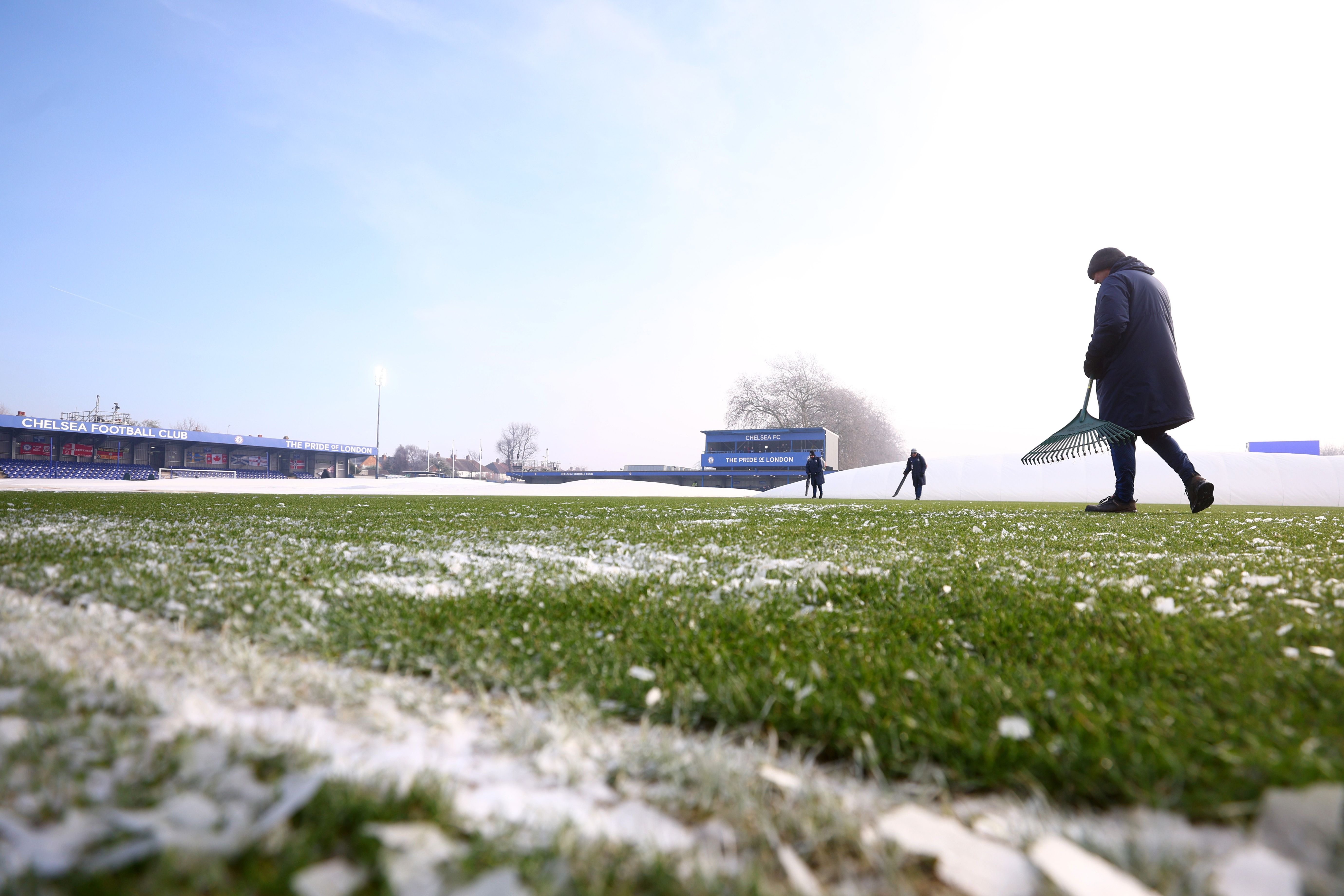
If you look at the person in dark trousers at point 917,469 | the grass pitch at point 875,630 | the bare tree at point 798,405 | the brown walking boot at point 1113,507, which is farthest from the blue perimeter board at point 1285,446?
the grass pitch at point 875,630

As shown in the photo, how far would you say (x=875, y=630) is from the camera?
1.93m

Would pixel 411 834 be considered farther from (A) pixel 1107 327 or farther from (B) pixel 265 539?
(A) pixel 1107 327

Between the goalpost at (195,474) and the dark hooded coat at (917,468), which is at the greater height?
the dark hooded coat at (917,468)

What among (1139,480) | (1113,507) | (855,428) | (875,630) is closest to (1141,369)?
(1113,507)

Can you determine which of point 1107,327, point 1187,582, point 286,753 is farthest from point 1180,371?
point 286,753

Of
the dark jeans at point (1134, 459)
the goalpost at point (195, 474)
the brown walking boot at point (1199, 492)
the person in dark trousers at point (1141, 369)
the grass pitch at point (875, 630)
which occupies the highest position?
the person in dark trousers at point (1141, 369)

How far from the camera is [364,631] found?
6.32 ft

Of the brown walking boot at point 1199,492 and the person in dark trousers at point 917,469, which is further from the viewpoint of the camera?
the person in dark trousers at point 917,469

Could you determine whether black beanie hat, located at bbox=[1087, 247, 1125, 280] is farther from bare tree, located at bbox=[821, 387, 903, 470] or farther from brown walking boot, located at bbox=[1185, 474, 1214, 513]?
bare tree, located at bbox=[821, 387, 903, 470]

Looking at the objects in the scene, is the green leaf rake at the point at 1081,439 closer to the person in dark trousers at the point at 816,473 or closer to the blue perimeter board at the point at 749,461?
the person in dark trousers at the point at 816,473

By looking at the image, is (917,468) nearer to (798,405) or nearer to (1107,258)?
(1107,258)

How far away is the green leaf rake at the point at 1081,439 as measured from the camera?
23.1ft

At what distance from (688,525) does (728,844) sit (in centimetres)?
545

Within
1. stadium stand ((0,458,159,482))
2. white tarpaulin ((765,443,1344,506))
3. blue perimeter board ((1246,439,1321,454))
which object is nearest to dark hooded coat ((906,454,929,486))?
white tarpaulin ((765,443,1344,506))
